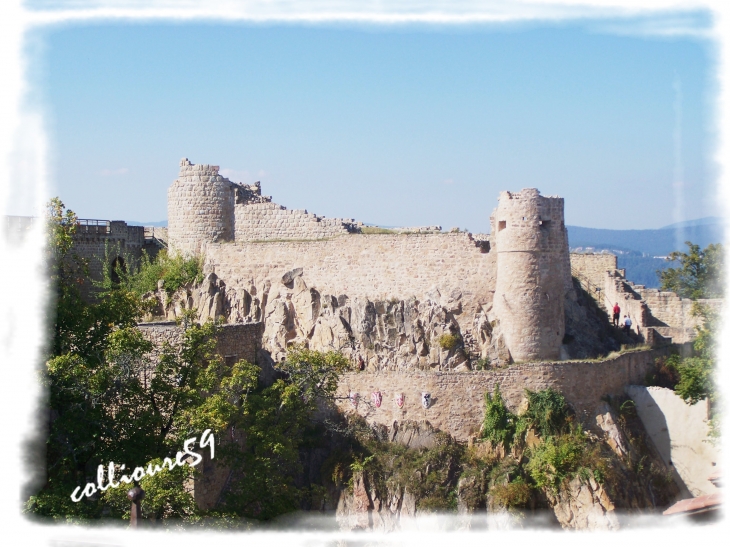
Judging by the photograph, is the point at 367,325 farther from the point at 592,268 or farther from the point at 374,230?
the point at 592,268

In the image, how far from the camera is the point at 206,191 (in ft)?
139

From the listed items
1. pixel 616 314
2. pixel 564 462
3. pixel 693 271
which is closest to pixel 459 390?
pixel 564 462

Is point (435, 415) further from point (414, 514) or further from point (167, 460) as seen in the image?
point (167, 460)

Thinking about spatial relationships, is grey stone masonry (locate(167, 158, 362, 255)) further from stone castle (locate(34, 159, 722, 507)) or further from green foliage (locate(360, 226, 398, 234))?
green foliage (locate(360, 226, 398, 234))

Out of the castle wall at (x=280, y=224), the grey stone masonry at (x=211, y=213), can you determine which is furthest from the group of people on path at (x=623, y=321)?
the castle wall at (x=280, y=224)

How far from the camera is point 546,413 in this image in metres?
33.1

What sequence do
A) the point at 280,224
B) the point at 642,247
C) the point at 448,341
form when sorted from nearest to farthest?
the point at 448,341 < the point at 280,224 < the point at 642,247

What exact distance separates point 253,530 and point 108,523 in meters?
3.72

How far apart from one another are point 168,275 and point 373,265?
8328 mm

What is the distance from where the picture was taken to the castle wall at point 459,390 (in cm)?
3362

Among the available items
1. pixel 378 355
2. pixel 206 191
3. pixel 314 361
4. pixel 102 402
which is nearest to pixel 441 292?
pixel 378 355

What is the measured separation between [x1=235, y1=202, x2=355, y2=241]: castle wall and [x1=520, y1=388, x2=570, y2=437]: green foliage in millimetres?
10477

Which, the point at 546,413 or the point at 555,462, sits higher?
the point at 546,413

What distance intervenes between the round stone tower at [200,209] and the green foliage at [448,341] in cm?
1145
